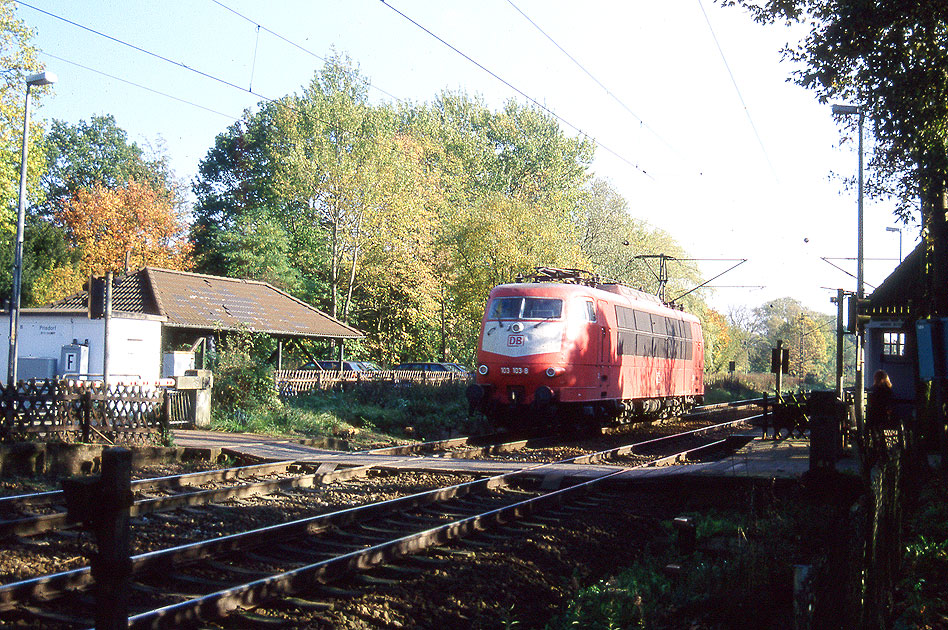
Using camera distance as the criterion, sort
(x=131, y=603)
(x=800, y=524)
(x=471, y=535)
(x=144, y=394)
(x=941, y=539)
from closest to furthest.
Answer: (x=131, y=603)
(x=941, y=539)
(x=471, y=535)
(x=800, y=524)
(x=144, y=394)

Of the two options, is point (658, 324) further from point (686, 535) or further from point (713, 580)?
point (713, 580)

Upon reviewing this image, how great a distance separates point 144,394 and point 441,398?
12.1m

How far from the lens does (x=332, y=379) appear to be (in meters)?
25.3

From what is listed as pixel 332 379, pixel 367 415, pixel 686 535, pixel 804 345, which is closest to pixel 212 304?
pixel 332 379

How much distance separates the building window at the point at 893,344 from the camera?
24284 mm

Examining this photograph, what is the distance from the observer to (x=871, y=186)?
1633 cm

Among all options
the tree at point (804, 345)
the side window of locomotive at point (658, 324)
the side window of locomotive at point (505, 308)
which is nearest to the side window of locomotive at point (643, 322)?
the side window of locomotive at point (658, 324)

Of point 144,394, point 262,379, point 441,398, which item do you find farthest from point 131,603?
point 441,398

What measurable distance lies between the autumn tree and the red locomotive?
3553 centimetres

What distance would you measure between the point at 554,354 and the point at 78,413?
31.1ft

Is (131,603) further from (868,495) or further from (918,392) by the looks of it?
(918,392)

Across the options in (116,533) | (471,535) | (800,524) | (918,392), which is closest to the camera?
(116,533)

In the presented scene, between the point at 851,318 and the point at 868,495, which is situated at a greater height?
the point at 851,318

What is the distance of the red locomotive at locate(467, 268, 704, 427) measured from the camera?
61.3ft
